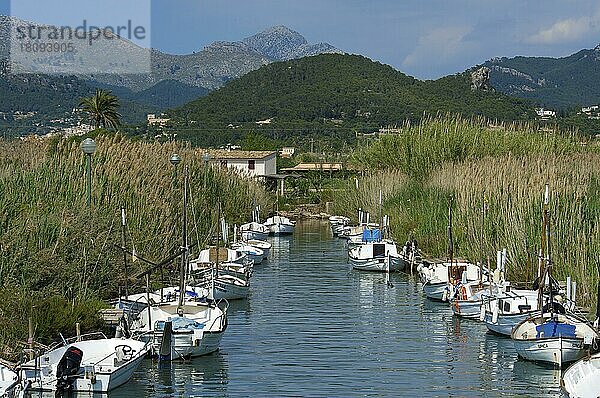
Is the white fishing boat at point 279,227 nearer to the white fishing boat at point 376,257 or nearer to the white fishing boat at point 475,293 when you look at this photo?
the white fishing boat at point 376,257

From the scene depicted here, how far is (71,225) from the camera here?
29.3 metres

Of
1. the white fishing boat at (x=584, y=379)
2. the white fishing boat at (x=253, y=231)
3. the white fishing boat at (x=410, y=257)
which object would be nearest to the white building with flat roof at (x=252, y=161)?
the white fishing boat at (x=253, y=231)

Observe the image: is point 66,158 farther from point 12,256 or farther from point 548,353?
point 548,353

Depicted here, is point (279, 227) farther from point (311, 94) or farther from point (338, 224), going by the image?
point (311, 94)

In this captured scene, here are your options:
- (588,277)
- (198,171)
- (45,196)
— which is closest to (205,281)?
(45,196)

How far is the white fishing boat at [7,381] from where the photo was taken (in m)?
17.4

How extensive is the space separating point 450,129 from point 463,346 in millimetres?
39170

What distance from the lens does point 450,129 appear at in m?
66.4

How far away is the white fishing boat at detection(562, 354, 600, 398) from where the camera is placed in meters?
18.9

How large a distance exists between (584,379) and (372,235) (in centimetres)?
3554

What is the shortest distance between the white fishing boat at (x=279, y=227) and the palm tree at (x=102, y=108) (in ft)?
56.1

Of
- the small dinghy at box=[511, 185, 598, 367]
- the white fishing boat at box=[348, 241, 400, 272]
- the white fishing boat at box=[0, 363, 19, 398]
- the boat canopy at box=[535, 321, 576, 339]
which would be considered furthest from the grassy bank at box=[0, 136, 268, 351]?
the boat canopy at box=[535, 321, 576, 339]

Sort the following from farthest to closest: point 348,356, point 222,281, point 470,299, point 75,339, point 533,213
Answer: point 222,281 < point 533,213 < point 470,299 < point 348,356 < point 75,339

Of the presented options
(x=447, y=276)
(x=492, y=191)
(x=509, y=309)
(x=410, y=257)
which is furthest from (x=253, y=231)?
(x=509, y=309)
